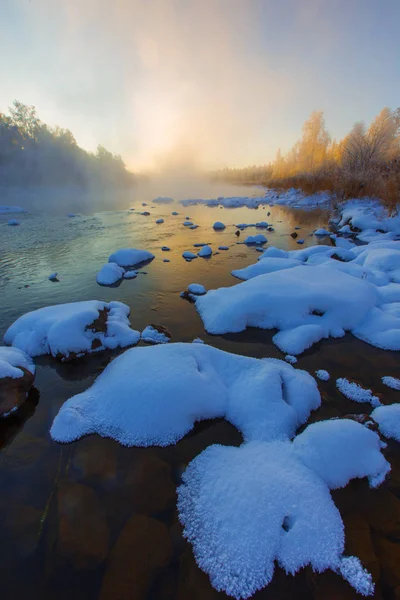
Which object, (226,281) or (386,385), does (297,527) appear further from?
(226,281)

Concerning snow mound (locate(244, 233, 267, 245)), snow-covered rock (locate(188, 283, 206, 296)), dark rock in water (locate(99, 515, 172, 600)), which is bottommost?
dark rock in water (locate(99, 515, 172, 600))

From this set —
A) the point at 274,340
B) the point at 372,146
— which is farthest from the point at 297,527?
the point at 372,146

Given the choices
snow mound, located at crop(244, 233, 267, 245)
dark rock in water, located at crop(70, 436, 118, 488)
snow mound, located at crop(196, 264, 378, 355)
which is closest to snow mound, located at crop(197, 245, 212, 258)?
snow mound, located at crop(244, 233, 267, 245)

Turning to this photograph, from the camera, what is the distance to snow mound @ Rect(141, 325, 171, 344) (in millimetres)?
5480

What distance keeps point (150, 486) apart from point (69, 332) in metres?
3.25

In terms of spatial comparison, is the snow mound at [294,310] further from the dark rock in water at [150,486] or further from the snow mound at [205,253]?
the snow mound at [205,253]

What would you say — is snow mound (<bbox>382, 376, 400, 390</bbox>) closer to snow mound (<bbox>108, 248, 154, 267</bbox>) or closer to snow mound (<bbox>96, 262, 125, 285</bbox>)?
snow mound (<bbox>96, 262, 125, 285</bbox>)

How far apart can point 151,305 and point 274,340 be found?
342 centimetres

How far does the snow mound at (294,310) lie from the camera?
5.58m

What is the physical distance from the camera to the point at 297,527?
2320mm

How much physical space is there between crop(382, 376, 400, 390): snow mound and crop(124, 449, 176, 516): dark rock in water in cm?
366

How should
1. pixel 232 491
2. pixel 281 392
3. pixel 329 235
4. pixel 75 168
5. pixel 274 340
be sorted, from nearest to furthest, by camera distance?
pixel 232 491 → pixel 281 392 → pixel 274 340 → pixel 329 235 → pixel 75 168

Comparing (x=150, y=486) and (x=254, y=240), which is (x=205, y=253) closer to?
(x=254, y=240)

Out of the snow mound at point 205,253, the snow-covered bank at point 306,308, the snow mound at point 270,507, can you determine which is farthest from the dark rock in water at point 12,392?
the snow mound at point 205,253
